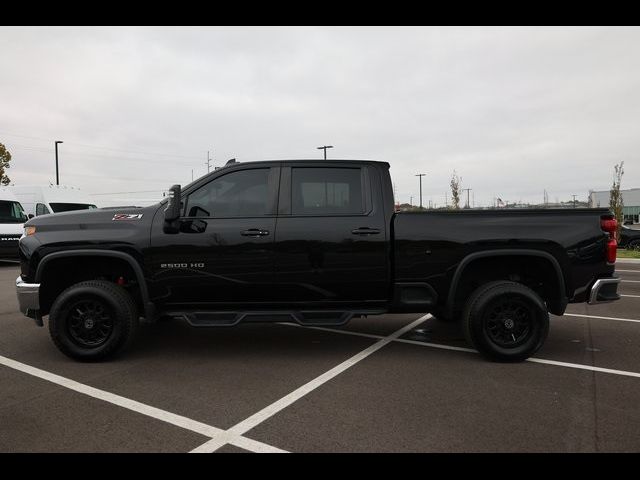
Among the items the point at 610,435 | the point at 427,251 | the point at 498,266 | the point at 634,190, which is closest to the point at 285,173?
the point at 427,251

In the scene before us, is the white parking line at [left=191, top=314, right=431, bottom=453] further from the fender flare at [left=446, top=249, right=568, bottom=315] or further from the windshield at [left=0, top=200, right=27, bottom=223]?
the windshield at [left=0, top=200, right=27, bottom=223]

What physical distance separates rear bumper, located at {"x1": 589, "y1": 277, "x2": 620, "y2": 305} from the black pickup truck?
13mm

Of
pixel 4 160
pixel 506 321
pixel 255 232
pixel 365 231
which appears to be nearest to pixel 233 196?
pixel 255 232

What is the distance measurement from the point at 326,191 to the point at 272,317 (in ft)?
4.61

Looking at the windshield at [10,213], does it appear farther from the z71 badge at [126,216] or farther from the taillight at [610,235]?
the taillight at [610,235]

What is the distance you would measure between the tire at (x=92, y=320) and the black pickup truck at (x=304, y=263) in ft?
0.04

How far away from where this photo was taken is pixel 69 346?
4.52 m

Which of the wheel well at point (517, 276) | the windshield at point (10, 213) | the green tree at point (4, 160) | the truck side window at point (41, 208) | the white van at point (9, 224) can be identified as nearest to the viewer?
the wheel well at point (517, 276)

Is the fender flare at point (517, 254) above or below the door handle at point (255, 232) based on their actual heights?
below

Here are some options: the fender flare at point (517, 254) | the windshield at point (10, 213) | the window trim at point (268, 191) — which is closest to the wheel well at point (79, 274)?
the window trim at point (268, 191)

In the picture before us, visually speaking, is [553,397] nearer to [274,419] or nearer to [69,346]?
[274,419]

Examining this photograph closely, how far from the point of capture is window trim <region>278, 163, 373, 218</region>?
15.2 feet

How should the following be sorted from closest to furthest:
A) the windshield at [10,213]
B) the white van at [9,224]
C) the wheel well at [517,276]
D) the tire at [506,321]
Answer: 1. the tire at [506,321]
2. the wheel well at [517,276]
3. the white van at [9,224]
4. the windshield at [10,213]

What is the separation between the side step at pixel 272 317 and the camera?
4.52m
